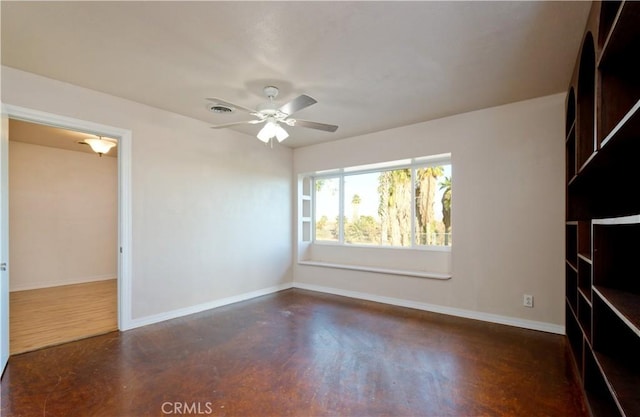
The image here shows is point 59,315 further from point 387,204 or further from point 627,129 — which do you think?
point 627,129

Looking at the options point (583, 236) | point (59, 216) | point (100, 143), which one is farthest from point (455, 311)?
point (59, 216)

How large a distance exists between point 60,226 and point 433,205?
6.64 metres

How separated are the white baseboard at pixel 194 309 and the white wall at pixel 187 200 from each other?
5 centimetres

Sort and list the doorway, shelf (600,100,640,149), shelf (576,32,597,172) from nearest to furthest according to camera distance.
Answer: shelf (600,100,640,149), shelf (576,32,597,172), the doorway

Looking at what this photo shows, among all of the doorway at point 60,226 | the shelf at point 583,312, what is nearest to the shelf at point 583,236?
the shelf at point 583,312

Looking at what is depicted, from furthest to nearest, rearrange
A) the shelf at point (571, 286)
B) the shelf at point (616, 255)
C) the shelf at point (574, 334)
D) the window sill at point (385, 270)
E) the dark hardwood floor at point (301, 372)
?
1. the window sill at point (385, 270)
2. the shelf at point (571, 286)
3. the shelf at point (574, 334)
4. the dark hardwood floor at point (301, 372)
5. the shelf at point (616, 255)

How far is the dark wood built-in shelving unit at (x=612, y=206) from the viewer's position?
1341mm

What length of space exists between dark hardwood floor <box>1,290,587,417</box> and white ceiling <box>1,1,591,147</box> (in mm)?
2578

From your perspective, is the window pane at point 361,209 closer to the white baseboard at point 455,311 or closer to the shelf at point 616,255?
the white baseboard at point 455,311

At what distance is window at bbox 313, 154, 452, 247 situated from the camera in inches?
174

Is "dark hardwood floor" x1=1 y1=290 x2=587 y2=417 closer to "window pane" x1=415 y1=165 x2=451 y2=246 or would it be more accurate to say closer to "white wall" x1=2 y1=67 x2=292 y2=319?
"white wall" x1=2 y1=67 x2=292 y2=319

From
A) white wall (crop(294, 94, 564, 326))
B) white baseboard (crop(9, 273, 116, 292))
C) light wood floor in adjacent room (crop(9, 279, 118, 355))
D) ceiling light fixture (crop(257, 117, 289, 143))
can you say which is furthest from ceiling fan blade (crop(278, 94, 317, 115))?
white baseboard (crop(9, 273, 116, 292))

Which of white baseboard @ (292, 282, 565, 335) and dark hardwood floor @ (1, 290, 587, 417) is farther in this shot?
white baseboard @ (292, 282, 565, 335)

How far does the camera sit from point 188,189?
13.3 ft
